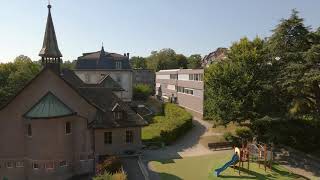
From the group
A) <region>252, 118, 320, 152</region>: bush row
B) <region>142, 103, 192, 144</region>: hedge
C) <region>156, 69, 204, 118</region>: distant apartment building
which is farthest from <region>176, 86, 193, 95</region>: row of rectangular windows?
<region>252, 118, 320, 152</region>: bush row

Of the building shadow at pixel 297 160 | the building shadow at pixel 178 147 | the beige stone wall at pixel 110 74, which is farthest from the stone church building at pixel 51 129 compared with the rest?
the beige stone wall at pixel 110 74

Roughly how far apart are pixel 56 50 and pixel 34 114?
8283mm

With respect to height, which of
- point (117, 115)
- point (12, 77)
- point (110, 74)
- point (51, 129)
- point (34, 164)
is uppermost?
point (110, 74)

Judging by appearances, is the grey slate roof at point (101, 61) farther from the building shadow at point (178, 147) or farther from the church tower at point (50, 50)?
the church tower at point (50, 50)

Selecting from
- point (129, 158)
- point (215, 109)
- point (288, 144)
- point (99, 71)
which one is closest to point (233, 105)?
point (215, 109)

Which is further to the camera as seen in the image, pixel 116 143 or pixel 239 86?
pixel 239 86

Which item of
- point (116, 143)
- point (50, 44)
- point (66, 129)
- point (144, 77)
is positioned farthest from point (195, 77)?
point (144, 77)

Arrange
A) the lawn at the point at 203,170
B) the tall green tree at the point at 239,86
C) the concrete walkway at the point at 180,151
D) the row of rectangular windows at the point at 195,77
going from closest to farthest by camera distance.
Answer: the lawn at the point at 203,170 → the concrete walkway at the point at 180,151 → the tall green tree at the point at 239,86 → the row of rectangular windows at the point at 195,77

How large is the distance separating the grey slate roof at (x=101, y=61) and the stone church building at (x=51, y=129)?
1751 inches

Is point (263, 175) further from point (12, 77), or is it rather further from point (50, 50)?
point (12, 77)

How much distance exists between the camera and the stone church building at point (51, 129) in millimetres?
33875

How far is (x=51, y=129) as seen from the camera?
33.6m

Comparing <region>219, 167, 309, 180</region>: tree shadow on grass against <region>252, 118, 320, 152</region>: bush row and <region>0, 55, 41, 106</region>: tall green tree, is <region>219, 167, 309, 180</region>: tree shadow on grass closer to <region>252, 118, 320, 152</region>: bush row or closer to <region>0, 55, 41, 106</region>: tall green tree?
<region>252, 118, 320, 152</region>: bush row

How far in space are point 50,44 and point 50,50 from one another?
787 millimetres
